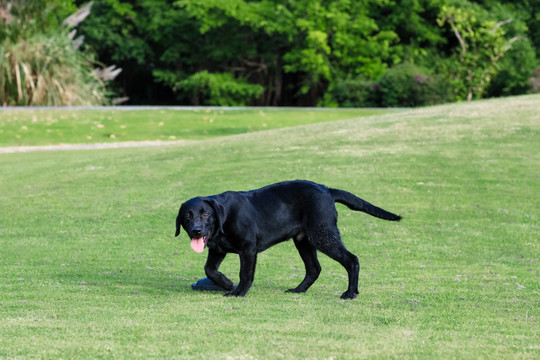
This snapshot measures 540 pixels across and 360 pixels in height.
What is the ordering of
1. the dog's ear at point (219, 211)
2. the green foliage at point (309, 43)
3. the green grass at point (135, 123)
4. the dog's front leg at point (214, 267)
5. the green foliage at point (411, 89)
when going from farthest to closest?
the green foliage at point (309, 43) → the green foliage at point (411, 89) → the green grass at point (135, 123) → the dog's front leg at point (214, 267) → the dog's ear at point (219, 211)

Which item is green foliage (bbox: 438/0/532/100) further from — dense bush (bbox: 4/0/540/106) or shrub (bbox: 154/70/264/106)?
shrub (bbox: 154/70/264/106)

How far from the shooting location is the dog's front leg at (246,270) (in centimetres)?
758

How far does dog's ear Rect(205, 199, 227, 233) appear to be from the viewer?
7.25 m

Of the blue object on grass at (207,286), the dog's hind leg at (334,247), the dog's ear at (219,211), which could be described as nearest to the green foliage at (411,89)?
the dog's hind leg at (334,247)

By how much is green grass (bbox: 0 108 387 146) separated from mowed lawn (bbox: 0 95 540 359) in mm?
3731

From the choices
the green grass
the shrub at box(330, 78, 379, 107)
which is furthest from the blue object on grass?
the shrub at box(330, 78, 379, 107)

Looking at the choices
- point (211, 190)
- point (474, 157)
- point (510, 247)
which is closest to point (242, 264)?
point (510, 247)

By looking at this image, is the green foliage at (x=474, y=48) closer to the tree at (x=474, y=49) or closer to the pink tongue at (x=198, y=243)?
the tree at (x=474, y=49)

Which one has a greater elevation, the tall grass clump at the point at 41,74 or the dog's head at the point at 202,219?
the dog's head at the point at 202,219

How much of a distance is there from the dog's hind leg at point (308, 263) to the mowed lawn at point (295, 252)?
205mm

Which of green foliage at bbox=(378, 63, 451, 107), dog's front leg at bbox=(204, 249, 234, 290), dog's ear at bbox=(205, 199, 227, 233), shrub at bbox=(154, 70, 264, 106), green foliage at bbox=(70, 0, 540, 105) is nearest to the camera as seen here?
dog's ear at bbox=(205, 199, 227, 233)

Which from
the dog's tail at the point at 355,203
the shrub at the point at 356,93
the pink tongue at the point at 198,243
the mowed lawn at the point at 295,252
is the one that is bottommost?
the shrub at the point at 356,93

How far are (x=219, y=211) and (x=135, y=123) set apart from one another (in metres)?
23.5

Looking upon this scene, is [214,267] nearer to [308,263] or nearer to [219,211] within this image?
[219,211]
